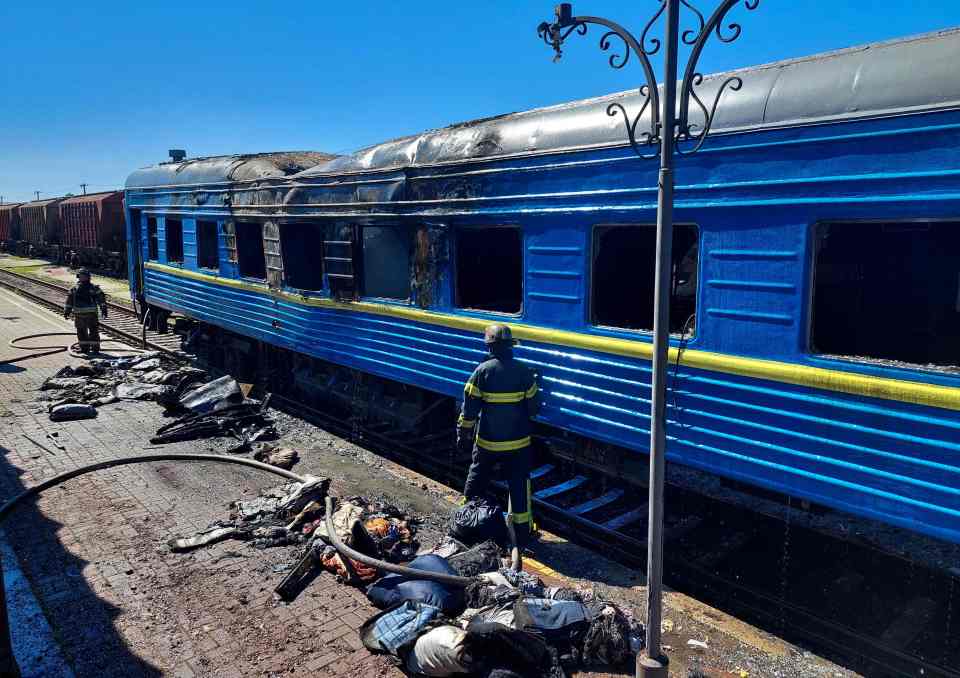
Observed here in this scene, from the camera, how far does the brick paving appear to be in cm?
434

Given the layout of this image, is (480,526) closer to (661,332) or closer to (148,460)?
(661,332)

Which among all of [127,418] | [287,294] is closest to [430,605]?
[287,294]

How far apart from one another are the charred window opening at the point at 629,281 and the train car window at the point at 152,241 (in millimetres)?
11550

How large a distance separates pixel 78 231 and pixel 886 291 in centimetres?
3766

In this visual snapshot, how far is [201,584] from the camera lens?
5219 millimetres

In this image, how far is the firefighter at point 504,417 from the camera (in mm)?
5664

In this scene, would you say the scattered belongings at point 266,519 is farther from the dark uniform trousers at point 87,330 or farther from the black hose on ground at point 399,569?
the dark uniform trousers at point 87,330

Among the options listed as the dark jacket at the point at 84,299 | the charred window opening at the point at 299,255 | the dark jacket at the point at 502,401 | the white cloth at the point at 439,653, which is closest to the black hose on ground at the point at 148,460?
the dark jacket at the point at 502,401

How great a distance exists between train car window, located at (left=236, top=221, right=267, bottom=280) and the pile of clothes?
7.19 metres

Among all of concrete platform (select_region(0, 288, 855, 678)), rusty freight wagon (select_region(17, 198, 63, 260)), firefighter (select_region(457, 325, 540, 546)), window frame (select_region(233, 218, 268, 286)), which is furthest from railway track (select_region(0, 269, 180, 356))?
firefighter (select_region(457, 325, 540, 546))

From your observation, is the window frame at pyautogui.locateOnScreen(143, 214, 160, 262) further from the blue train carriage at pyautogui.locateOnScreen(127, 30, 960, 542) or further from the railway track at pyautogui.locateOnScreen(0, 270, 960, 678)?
the railway track at pyautogui.locateOnScreen(0, 270, 960, 678)

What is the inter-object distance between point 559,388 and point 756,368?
5.92 ft

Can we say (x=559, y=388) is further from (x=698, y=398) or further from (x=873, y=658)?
(x=873, y=658)

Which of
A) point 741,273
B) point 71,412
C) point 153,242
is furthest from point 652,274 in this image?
point 153,242
